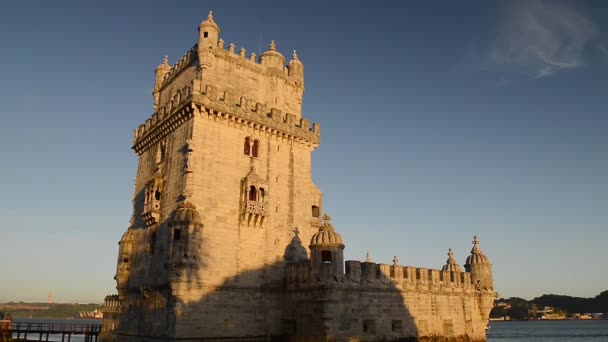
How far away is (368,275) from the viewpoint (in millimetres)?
32312

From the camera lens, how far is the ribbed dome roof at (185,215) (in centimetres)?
2775

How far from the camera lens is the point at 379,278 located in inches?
1305

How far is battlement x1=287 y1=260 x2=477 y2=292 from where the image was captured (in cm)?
3004

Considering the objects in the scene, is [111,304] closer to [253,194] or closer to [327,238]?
[253,194]

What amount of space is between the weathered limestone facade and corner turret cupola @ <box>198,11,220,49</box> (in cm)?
8

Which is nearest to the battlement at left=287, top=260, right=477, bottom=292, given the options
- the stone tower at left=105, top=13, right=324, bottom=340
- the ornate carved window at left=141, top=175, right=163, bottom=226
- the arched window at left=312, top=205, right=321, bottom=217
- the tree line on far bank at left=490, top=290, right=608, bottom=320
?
the stone tower at left=105, top=13, right=324, bottom=340

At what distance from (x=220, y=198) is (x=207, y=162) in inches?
98.6

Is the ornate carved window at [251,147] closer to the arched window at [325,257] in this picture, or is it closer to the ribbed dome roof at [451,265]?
the arched window at [325,257]

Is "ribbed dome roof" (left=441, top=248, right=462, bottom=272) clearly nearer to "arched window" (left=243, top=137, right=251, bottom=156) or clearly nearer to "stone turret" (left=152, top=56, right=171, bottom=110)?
"arched window" (left=243, top=137, right=251, bottom=156)

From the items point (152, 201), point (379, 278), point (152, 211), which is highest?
point (152, 201)

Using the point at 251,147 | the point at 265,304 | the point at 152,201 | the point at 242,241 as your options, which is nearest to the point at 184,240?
the point at 242,241

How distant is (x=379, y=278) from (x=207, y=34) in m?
21.3

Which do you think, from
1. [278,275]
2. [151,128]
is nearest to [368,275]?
[278,275]

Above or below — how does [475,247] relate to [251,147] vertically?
below
